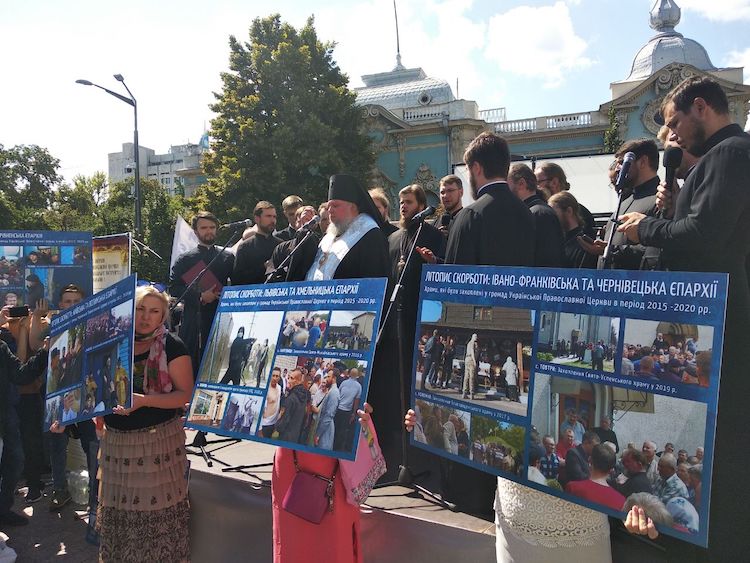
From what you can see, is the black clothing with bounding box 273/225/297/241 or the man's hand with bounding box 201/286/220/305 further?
the black clothing with bounding box 273/225/297/241

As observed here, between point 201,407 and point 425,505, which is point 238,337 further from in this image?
point 425,505

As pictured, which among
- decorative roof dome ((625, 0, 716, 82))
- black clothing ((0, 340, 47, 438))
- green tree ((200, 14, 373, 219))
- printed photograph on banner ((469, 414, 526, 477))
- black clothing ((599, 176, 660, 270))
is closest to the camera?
printed photograph on banner ((469, 414, 526, 477))

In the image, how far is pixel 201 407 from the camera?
Result: 302 cm

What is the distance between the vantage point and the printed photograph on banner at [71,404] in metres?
3.19

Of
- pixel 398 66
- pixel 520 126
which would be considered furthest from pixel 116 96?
pixel 398 66

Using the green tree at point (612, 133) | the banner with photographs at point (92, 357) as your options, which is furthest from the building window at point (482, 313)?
the green tree at point (612, 133)

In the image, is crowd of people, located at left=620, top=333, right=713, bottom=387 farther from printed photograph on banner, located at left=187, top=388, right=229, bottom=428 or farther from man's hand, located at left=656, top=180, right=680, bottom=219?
printed photograph on banner, located at left=187, top=388, right=229, bottom=428

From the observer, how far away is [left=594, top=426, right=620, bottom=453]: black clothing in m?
1.83

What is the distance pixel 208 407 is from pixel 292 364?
633mm

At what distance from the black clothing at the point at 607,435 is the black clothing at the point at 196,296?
4105 mm

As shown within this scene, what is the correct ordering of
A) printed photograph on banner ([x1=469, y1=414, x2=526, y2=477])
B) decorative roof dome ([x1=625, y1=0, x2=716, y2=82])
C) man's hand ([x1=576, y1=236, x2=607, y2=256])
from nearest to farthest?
printed photograph on banner ([x1=469, y1=414, x2=526, y2=477])
man's hand ([x1=576, y1=236, x2=607, y2=256])
decorative roof dome ([x1=625, y1=0, x2=716, y2=82])

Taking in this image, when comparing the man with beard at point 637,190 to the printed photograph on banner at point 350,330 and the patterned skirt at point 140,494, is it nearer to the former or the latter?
the printed photograph on banner at point 350,330

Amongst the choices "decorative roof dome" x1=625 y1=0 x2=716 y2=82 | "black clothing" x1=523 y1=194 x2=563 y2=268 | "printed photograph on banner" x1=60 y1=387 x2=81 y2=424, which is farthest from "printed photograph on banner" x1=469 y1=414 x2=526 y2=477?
"decorative roof dome" x1=625 y1=0 x2=716 y2=82

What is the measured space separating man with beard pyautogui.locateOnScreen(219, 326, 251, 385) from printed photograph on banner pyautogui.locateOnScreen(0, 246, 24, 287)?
3923mm
